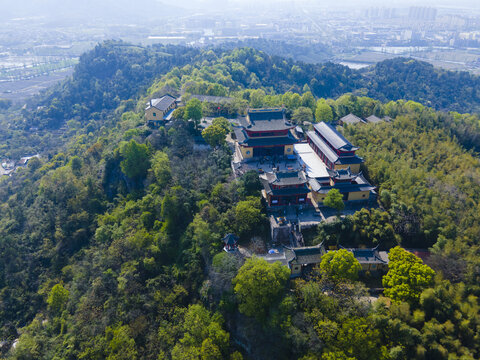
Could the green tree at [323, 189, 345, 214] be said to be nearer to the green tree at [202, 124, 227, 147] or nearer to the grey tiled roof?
the green tree at [202, 124, 227, 147]

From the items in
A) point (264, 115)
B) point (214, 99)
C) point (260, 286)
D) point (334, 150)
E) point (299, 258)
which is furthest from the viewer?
point (214, 99)

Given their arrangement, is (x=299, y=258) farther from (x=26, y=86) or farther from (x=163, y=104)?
(x=26, y=86)

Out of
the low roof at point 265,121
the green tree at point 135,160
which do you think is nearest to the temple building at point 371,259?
the low roof at point 265,121

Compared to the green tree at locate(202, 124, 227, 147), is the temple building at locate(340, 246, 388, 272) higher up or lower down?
lower down

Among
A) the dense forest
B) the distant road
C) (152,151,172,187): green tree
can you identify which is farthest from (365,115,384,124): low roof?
the distant road

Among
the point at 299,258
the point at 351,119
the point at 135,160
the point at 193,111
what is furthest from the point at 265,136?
the point at 299,258

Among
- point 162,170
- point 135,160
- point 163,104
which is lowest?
point 135,160

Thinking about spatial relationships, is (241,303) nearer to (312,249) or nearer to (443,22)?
(312,249)
